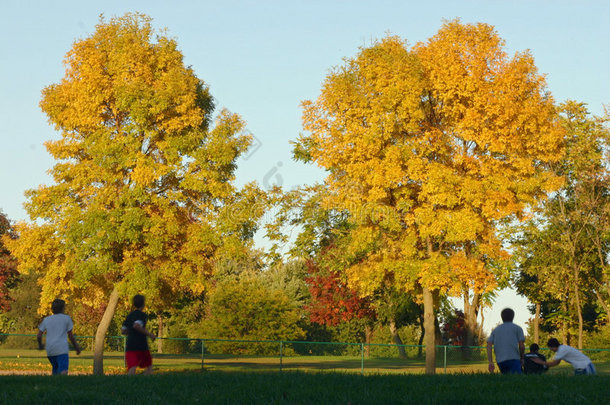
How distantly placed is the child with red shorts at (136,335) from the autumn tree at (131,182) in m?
11.8

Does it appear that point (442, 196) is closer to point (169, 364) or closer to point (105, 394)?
point (169, 364)

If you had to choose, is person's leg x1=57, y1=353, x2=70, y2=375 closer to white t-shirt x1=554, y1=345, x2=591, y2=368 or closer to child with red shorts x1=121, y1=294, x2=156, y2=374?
child with red shorts x1=121, y1=294, x2=156, y2=374

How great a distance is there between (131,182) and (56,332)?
1350 centimetres

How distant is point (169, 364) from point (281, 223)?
284 inches

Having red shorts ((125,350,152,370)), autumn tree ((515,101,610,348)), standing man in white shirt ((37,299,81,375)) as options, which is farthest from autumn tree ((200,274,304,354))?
red shorts ((125,350,152,370))

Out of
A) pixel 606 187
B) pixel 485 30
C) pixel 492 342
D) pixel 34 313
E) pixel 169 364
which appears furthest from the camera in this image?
pixel 34 313

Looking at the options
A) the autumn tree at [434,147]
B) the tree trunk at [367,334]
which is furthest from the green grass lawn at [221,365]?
the tree trunk at [367,334]

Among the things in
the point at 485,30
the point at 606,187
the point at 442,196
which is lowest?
the point at 442,196

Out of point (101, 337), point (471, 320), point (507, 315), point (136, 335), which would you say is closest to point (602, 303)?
point (471, 320)

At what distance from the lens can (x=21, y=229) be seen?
24.9 meters

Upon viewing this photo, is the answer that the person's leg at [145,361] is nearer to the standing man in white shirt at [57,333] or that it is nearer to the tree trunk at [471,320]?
the standing man in white shirt at [57,333]

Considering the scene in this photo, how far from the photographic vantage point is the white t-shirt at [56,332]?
41.4ft

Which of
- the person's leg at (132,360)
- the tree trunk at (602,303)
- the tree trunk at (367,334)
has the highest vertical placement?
the tree trunk at (602,303)

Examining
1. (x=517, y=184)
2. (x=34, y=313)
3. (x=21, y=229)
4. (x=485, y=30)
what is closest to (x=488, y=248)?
(x=517, y=184)
